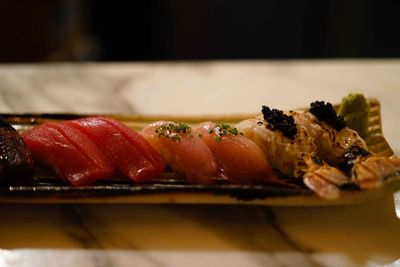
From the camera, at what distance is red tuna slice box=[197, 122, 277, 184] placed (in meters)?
1.72

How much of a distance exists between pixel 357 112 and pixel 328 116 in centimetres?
17

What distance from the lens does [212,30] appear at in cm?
471

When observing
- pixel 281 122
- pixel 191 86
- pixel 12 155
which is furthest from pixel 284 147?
pixel 191 86

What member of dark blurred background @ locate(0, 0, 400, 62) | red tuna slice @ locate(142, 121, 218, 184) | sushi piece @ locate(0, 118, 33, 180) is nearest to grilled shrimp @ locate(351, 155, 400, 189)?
red tuna slice @ locate(142, 121, 218, 184)

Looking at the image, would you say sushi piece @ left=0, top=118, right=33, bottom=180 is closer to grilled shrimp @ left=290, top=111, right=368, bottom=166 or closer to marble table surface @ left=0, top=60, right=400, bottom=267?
marble table surface @ left=0, top=60, right=400, bottom=267

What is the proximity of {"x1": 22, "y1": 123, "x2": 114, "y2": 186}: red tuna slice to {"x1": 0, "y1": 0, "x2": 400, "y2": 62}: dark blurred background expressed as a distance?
110 inches

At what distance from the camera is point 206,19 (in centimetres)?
468

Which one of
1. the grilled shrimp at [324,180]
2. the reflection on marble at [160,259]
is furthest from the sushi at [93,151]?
the grilled shrimp at [324,180]

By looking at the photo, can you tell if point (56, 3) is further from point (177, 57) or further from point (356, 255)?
point (356, 255)

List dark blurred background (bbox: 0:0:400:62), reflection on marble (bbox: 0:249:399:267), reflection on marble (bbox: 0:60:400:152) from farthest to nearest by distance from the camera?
dark blurred background (bbox: 0:0:400:62)
reflection on marble (bbox: 0:60:400:152)
reflection on marble (bbox: 0:249:399:267)

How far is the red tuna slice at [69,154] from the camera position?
1.69 metres

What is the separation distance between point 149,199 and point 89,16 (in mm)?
3489

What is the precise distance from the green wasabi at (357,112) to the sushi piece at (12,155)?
1209 mm

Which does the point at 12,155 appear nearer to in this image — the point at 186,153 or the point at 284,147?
the point at 186,153
